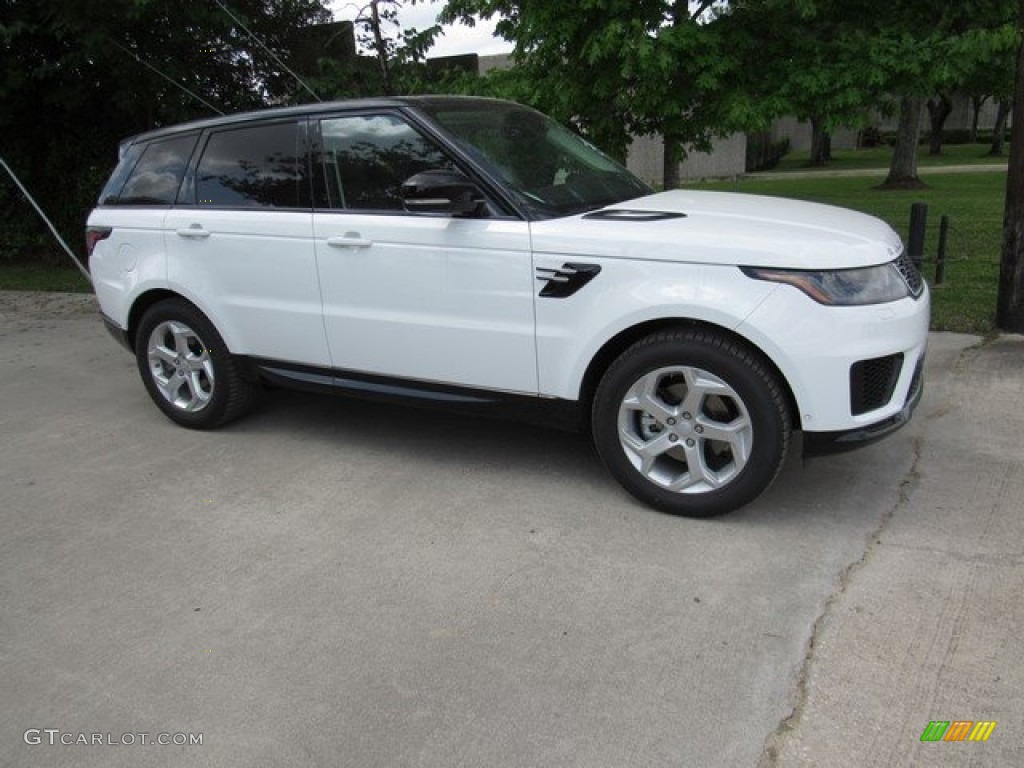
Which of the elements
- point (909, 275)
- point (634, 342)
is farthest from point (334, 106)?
point (909, 275)

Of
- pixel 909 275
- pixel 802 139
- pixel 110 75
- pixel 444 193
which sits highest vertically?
pixel 110 75

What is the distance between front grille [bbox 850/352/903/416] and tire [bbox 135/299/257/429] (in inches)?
133

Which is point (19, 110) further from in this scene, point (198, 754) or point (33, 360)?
point (198, 754)

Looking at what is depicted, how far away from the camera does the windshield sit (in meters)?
4.16

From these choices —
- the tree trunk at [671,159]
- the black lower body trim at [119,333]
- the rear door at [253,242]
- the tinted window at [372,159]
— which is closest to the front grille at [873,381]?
the tinted window at [372,159]

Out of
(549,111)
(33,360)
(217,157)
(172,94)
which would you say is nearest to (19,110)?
(172,94)

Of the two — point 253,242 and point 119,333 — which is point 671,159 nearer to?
point 253,242

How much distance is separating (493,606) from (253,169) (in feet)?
9.54

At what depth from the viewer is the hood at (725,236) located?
352 centimetres

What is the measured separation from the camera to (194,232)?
4941mm

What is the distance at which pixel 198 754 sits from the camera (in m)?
2.57

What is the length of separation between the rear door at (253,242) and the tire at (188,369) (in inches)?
5.8

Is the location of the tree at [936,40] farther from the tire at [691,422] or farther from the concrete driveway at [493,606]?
the tire at [691,422]

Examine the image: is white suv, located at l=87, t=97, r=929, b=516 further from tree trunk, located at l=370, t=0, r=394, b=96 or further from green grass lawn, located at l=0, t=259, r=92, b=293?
green grass lawn, located at l=0, t=259, r=92, b=293
